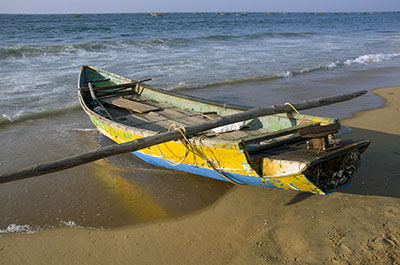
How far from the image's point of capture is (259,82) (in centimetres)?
1375

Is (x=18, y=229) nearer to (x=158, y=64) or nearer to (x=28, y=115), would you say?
(x=28, y=115)

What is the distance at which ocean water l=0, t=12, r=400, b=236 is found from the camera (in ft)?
17.2

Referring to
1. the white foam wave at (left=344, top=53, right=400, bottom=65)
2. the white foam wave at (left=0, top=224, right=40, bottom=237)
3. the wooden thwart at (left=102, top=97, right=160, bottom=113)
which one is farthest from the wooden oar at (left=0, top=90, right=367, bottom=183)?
the white foam wave at (left=344, top=53, right=400, bottom=65)

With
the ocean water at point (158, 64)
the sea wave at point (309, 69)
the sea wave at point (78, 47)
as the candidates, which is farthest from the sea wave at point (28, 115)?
the sea wave at point (78, 47)

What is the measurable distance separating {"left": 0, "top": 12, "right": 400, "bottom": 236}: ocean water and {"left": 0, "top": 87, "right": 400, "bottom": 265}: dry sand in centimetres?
31

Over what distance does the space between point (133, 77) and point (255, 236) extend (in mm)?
11058

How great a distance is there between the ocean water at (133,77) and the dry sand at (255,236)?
12.3 inches

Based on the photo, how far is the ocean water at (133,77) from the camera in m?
5.23

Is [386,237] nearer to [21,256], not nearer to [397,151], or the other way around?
[397,151]

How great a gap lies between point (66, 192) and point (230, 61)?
14.0 meters

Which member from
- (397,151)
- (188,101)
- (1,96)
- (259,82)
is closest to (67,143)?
(188,101)

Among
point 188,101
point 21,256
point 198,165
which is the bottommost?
point 21,256

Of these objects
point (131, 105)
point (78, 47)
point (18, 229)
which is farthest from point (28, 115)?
point (78, 47)

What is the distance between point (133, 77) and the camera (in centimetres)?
1417
